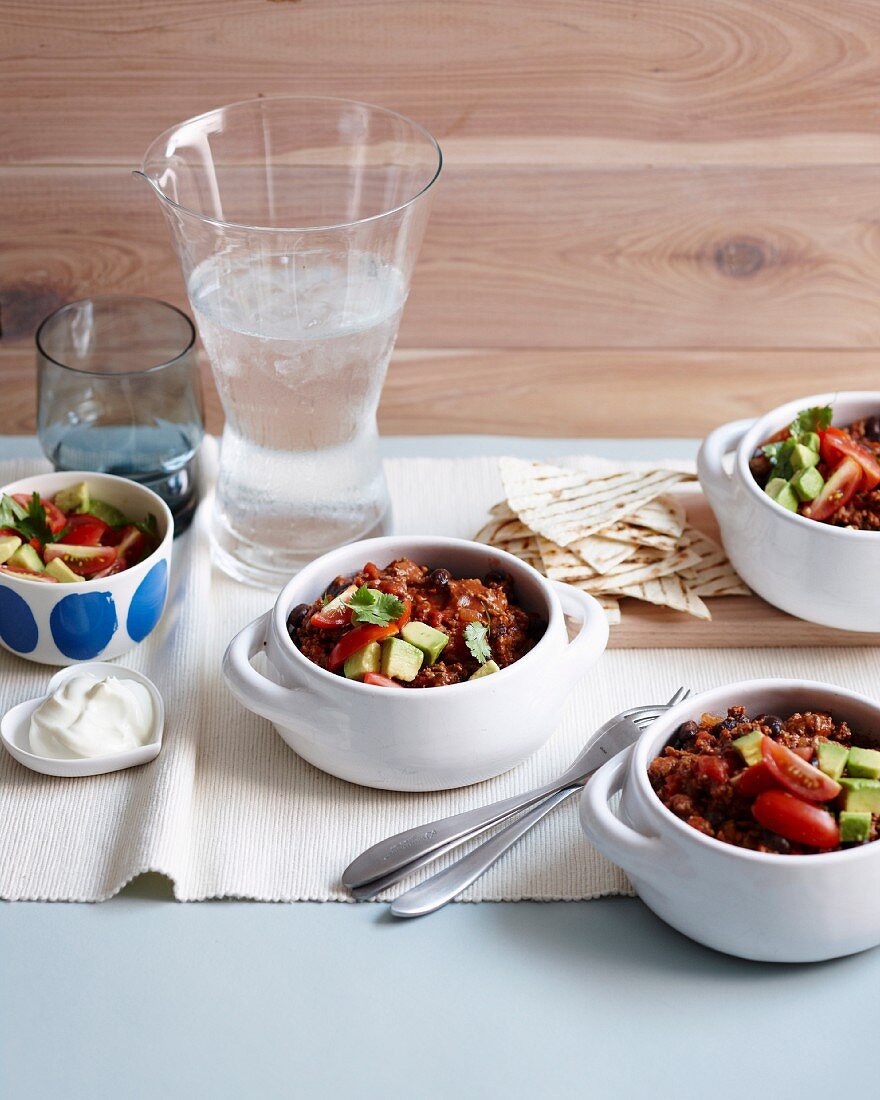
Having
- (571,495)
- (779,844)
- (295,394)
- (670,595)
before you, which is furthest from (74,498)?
(779,844)

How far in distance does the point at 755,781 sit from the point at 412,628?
15.8 inches

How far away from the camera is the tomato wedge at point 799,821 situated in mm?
1111

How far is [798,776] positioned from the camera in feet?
3.73

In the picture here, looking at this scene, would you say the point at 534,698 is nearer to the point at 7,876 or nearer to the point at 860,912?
the point at 860,912


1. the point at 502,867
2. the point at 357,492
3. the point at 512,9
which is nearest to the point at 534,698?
the point at 502,867

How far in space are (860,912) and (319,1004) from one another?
492 mm

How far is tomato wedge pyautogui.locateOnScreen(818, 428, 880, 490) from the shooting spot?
1.58 metres

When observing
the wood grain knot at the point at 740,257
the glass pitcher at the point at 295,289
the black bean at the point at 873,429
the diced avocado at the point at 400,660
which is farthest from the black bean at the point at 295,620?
the wood grain knot at the point at 740,257

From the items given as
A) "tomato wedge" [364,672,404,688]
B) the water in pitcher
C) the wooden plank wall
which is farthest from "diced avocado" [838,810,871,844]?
the wooden plank wall

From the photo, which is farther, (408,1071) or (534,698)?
(534,698)

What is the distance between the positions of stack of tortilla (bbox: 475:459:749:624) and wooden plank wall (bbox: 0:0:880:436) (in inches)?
17.8

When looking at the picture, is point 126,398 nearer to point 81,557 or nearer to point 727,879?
point 81,557

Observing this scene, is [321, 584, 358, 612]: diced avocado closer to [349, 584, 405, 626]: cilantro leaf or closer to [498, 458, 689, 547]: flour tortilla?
[349, 584, 405, 626]: cilantro leaf

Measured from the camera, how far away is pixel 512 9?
1880 millimetres
